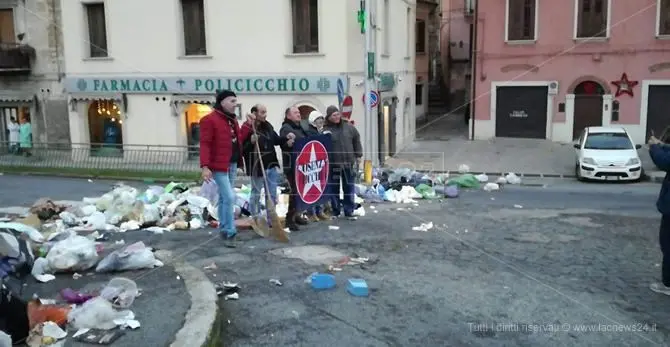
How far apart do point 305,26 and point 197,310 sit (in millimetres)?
15958

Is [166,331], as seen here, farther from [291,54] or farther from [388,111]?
[388,111]

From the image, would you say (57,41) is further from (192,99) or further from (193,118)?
(192,99)

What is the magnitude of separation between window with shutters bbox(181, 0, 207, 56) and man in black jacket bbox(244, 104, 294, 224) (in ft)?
43.7

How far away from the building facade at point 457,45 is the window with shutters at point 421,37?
2.85 meters

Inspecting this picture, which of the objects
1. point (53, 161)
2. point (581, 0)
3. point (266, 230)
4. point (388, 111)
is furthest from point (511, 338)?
point (581, 0)

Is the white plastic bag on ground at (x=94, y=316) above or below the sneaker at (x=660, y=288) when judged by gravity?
Result: above

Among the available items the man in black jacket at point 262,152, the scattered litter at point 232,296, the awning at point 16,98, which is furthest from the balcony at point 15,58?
the scattered litter at point 232,296

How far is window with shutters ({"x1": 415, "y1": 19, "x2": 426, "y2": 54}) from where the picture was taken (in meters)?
38.1

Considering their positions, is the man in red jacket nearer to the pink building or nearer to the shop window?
the shop window

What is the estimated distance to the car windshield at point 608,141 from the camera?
18156 millimetres

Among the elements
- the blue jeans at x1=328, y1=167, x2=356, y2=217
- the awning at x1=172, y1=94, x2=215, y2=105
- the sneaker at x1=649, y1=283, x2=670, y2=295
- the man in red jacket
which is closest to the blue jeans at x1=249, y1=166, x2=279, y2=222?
the man in red jacket

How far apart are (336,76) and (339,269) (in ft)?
42.9

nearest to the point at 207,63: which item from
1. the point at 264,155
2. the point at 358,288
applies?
the point at 264,155

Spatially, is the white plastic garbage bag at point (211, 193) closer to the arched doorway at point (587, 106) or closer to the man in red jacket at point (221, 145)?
the man in red jacket at point (221, 145)
